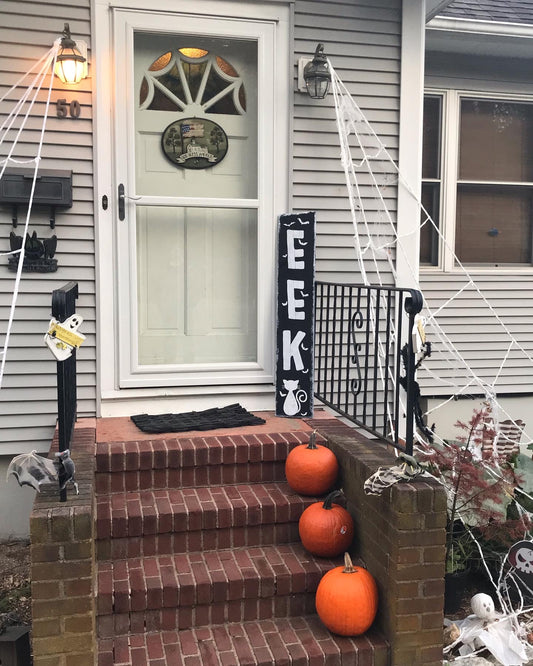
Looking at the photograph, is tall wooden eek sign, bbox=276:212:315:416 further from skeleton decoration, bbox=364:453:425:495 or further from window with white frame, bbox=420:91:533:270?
window with white frame, bbox=420:91:533:270

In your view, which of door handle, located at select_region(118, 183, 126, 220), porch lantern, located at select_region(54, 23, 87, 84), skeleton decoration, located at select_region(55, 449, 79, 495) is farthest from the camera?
door handle, located at select_region(118, 183, 126, 220)

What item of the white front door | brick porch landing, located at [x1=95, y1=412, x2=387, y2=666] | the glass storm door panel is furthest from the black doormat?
the glass storm door panel

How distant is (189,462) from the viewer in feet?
11.3

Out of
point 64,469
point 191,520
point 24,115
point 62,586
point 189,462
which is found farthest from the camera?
point 24,115

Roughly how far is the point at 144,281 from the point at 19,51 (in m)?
1.44

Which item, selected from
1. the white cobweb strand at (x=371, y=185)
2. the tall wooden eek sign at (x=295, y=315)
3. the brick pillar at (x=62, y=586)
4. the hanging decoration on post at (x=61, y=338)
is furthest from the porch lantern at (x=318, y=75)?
the brick pillar at (x=62, y=586)

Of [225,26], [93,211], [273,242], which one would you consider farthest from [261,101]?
[93,211]

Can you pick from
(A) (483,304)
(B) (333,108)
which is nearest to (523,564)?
(A) (483,304)

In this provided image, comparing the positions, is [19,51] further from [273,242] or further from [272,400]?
[272,400]

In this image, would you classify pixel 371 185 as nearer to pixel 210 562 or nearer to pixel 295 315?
pixel 295 315

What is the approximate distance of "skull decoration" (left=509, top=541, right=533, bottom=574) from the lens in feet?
10.8

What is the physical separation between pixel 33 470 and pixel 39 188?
177 centimetres

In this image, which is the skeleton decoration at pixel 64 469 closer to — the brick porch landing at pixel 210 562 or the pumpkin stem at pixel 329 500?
the brick porch landing at pixel 210 562

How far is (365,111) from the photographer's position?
4.39 meters
